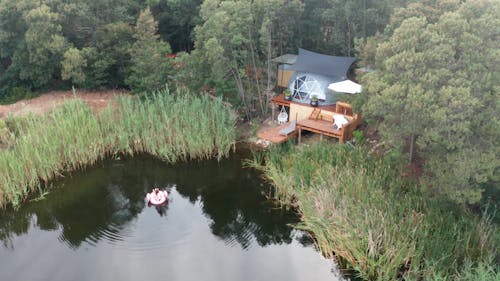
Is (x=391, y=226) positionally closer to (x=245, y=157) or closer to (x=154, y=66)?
(x=245, y=157)

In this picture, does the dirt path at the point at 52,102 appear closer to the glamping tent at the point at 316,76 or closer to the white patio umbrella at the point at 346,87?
the glamping tent at the point at 316,76

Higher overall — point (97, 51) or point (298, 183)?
point (97, 51)

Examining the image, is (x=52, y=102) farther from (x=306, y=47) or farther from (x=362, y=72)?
(x=362, y=72)

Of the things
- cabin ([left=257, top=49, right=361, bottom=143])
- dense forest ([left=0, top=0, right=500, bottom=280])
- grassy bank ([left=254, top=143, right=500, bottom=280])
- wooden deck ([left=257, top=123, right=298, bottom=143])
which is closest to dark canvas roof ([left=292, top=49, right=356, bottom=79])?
cabin ([left=257, top=49, right=361, bottom=143])

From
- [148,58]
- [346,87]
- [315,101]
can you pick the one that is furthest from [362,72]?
[148,58]

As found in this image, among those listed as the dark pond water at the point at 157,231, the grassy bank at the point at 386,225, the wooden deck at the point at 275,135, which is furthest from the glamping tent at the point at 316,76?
the grassy bank at the point at 386,225

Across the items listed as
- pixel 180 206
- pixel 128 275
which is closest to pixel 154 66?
pixel 180 206

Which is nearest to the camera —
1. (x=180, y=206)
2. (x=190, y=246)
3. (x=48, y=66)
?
(x=190, y=246)
